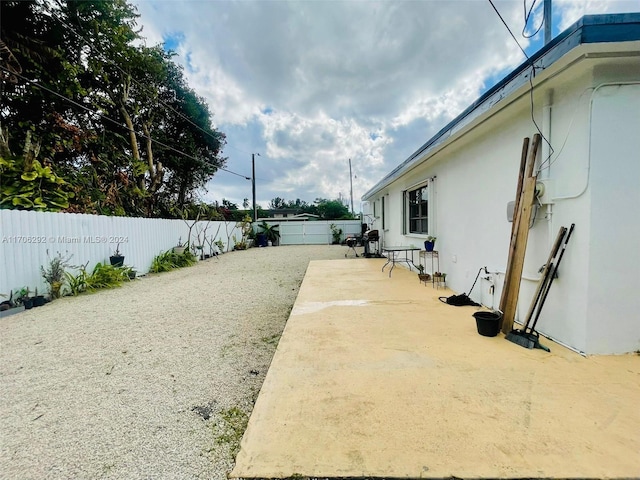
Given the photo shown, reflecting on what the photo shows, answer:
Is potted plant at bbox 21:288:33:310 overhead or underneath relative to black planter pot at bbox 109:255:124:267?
underneath

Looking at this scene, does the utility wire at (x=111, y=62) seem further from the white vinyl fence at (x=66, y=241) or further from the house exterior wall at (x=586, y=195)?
the house exterior wall at (x=586, y=195)

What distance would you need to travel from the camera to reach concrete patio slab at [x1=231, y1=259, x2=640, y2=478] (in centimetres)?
136

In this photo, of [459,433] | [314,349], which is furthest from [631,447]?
[314,349]

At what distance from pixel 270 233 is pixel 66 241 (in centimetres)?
1323

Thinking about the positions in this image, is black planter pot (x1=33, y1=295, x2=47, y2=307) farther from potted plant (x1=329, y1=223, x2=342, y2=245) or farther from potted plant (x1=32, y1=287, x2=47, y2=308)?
potted plant (x1=329, y1=223, x2=342, y2=245)

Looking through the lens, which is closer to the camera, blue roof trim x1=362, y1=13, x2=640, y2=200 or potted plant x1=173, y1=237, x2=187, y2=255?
blue roof trim x1=362, y1=13, x2=640, y2=200

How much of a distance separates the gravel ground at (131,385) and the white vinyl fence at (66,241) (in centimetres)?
90

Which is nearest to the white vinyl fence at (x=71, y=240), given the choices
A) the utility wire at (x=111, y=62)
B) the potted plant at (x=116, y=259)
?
the potted plant at (x=116, y=259)

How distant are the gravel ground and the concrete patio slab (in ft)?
1.13

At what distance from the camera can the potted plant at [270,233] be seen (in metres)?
18.8

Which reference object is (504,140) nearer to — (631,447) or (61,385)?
(631,447)

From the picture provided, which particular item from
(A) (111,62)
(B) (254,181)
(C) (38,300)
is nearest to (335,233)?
(B) (254,181)

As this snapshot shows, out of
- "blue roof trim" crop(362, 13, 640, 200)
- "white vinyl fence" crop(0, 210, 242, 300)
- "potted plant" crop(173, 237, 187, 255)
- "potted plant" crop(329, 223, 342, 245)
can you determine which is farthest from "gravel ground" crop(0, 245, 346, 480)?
"potted plant" crop(329, 223, 342, 245)

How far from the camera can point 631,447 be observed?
4.72 ft
